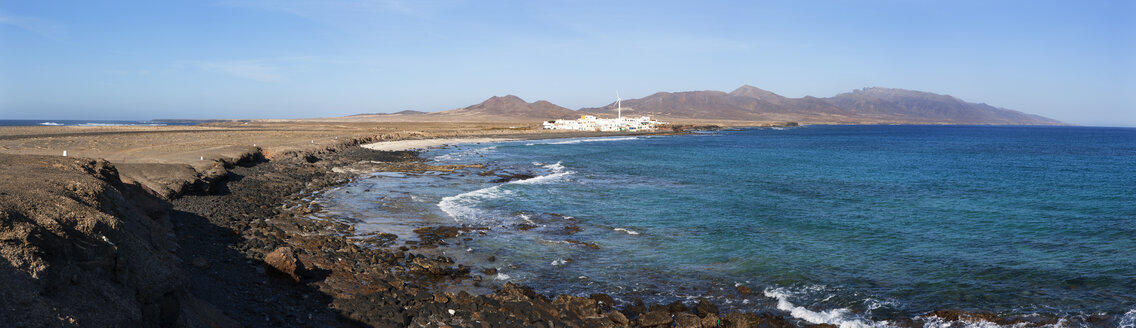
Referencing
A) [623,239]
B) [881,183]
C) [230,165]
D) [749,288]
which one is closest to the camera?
[749,288]

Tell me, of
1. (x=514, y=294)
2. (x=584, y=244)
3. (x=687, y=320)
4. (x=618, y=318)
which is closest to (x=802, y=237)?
(x=584, y=244)

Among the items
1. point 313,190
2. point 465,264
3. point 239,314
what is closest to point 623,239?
point 465,264

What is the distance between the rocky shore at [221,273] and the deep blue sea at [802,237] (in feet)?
4.17

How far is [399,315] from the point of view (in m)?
11.3

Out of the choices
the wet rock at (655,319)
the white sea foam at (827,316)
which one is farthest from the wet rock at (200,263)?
the white sea foam at (827,316)

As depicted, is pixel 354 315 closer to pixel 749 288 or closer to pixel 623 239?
pixel 749 288

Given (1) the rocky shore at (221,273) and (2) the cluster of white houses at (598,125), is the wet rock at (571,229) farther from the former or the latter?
(2) the cluster of white houses at (598,125)

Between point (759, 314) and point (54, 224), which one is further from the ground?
point (54, 224)

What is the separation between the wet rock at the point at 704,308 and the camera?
40.2 ft

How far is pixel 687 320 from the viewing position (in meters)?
11.7

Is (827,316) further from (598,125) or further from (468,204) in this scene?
(598,125)

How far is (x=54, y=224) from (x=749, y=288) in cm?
1276

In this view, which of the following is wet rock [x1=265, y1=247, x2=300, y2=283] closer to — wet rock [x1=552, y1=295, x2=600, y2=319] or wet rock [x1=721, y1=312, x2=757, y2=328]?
wet rock [x1=552, y1=295, x2=600, y2=319]

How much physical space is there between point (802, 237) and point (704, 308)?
8999mm
